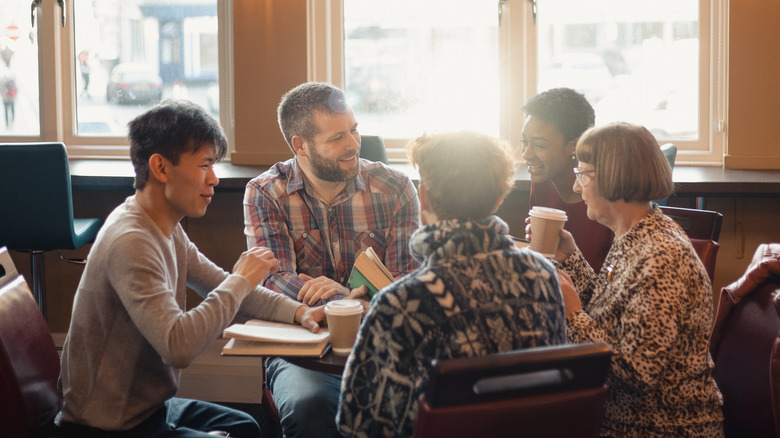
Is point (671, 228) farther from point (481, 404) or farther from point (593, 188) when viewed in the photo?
point (481, 404)

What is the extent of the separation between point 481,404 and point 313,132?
1353 millimetres

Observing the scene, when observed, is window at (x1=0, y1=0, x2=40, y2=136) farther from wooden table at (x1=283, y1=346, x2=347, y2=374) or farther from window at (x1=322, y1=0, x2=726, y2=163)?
wooden table at (x1=283, y1=346, x2=347, y2=374)

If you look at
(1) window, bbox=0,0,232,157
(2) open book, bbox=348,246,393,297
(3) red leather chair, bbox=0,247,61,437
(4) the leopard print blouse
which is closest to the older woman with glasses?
(4) the leopard print blouse

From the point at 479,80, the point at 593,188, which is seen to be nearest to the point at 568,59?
the point at 479,80

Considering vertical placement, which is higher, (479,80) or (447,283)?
(479,80)

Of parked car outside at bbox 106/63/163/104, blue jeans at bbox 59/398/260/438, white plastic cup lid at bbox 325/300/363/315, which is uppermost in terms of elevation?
parked car outside at bbox 106/63/163/104

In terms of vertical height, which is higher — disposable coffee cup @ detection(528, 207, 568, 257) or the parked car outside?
the parked car outside

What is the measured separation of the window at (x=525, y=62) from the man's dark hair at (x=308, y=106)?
1298 mm

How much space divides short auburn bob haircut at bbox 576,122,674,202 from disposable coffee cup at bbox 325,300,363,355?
60cm

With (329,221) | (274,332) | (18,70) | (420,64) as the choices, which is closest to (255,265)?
(274,332)

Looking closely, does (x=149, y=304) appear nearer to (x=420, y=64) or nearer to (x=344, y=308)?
(x=344, y=308)

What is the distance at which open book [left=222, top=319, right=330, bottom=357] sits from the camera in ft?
4.85

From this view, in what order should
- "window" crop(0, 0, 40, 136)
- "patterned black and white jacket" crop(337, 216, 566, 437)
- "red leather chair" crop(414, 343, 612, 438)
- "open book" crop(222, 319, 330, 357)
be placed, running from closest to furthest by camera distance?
"red leather chair" crop(414, 343, 612, 438) → "patterned black and white jacket" crop(337, 216, 566, 437) → "open book" crop(222, 319, 330, 357) → "window" crop(0, 0, 40, 136)

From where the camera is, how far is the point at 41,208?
283cm
